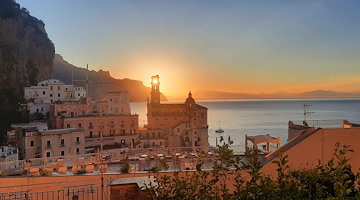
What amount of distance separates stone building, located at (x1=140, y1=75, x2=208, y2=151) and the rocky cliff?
77.5ft

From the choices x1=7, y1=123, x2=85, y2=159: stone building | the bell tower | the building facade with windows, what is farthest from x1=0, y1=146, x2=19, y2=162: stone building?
the bell tower

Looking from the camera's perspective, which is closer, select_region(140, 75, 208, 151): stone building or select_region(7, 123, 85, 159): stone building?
select_region(7, 123, 85, 159): stone building

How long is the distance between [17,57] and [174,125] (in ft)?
125

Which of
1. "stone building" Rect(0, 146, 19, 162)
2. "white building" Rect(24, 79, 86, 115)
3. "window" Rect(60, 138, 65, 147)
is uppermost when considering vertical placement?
"white building" Rect(24, 79, 86, 115)

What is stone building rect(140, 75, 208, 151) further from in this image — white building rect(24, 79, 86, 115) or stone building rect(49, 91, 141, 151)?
white building rect(24, 79, 86, 115)

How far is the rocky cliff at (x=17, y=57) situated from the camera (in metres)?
55.8

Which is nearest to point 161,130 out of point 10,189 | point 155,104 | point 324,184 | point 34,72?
point 155,104

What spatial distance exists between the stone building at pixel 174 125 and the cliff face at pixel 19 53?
27236 millimetres

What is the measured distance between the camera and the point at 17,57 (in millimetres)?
63594

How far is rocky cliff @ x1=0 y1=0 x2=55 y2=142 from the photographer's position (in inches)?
2197

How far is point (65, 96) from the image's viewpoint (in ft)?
188

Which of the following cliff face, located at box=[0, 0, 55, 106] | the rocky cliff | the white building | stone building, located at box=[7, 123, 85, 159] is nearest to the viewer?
stone building, located at box=[7, 123, 85, 159]

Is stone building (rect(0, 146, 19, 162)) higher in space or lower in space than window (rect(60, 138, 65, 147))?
lower

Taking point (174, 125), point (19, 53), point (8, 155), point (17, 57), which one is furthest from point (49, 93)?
point (8, 155)
